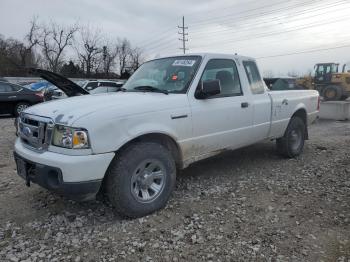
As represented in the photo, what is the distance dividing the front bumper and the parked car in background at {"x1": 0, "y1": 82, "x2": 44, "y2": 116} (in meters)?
11.0

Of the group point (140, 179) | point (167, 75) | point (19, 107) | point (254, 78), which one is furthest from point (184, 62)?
point (19, 107)

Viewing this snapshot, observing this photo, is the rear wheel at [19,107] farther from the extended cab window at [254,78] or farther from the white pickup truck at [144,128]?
the extended cab window at [254,78]

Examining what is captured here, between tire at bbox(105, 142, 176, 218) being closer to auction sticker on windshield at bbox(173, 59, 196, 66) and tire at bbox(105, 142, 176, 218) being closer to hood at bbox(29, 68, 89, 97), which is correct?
auction sticker on windshield at bbox(173, 59, 196, 66)

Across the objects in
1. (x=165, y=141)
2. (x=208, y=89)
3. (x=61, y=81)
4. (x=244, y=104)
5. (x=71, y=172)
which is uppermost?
(x=61, y=81)

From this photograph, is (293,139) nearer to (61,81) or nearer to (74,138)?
(61,81)

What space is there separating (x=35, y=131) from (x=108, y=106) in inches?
32.9

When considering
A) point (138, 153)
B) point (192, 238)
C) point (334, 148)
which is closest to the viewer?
point (192, 238)

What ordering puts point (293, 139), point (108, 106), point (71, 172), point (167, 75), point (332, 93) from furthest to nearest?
point (332, 93) < point (293, 139) < point (167, 75) < point (108, 106) < point (71, 172)

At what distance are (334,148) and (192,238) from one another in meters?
5.15

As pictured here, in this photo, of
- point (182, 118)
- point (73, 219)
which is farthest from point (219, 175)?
point (73, 219)

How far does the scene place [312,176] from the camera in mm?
5410

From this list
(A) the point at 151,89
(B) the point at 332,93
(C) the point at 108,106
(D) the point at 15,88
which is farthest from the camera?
(B) the point at 332,93

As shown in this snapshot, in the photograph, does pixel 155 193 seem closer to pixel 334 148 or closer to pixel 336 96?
pixel 334 148

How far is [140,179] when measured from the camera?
12.6 feet
